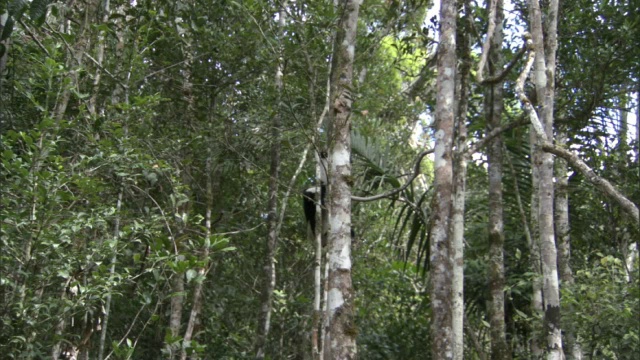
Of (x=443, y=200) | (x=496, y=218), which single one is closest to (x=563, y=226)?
(x=496, y=218)

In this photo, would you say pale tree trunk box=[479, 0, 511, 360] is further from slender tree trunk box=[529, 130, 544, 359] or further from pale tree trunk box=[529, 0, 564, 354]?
pale tree trunk box=[529, 0, 564, 354]

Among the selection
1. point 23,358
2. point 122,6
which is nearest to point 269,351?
point 122,6

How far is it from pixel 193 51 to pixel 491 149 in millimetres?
3215

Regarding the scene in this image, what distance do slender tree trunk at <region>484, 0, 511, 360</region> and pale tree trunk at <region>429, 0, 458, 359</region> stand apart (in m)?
0.68

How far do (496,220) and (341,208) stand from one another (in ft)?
8.11

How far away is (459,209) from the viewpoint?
6012 mm

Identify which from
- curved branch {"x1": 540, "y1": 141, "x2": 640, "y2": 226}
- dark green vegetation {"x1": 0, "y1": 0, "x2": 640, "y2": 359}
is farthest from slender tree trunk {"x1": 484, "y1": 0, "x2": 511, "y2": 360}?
curved branch {"x1": 540, "y1": 141, "x2": 640, "y2": 226}

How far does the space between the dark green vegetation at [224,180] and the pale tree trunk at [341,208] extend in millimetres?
339

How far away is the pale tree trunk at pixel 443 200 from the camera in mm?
4551

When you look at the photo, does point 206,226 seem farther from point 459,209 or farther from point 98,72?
point 459,209

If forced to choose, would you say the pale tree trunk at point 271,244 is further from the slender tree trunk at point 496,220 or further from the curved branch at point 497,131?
the slender tree trunk at point 496,220

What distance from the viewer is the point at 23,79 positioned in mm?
5324

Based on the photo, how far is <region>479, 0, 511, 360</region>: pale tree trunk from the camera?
6352 millimetres

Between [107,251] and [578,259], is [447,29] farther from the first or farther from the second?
[578,259]
